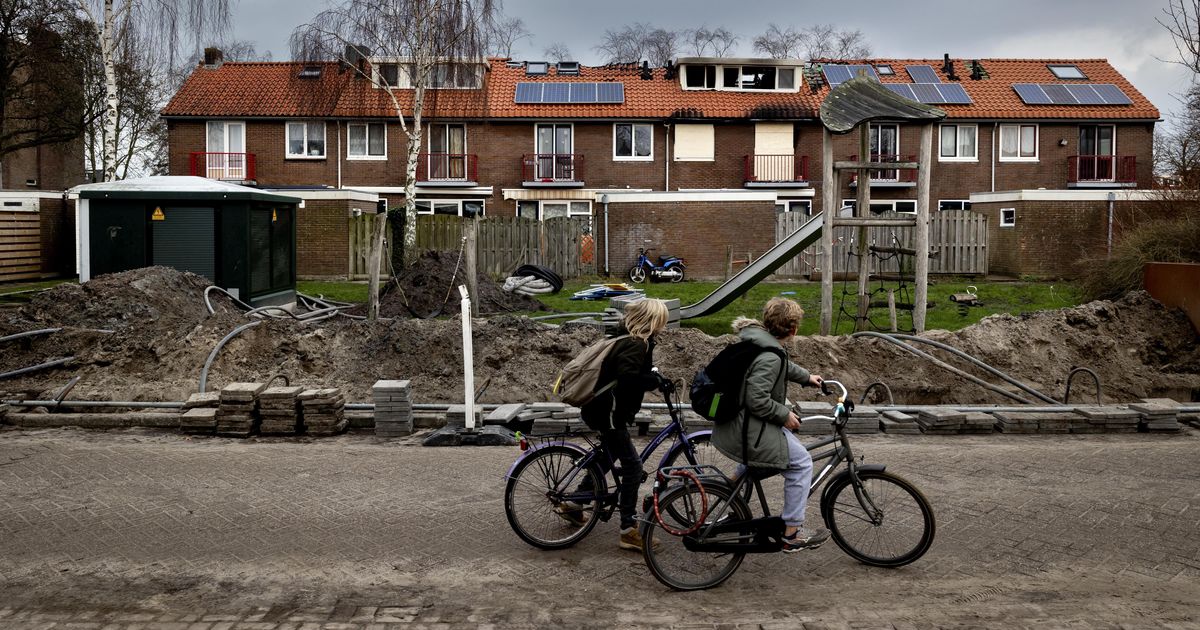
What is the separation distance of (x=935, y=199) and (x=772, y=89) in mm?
7796

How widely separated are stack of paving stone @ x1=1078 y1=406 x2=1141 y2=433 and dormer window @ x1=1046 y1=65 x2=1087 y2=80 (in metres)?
36.5

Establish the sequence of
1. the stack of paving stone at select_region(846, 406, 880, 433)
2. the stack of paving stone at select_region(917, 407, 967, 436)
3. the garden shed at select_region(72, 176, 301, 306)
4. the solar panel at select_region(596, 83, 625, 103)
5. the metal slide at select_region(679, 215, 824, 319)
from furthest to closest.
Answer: the solar panel at select_region(596, 83, 625, 103) → the garden shed at select_region(72, 176, 301, 306) → the metal slide at select_region(679, 215, 824, 319) → the stack of paving stone at select_region(917, 407, 967, 436) → the stack of paving stone at select_region(846, 406, 880, 433)

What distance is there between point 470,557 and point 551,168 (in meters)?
33.7

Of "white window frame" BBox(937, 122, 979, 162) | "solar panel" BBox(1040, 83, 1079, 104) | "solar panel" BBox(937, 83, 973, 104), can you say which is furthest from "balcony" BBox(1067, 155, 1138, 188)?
"solar panel" BBox(937, 83, 973, 104)

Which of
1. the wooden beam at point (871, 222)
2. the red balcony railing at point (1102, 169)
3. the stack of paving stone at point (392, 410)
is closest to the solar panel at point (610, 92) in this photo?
the red balcony railing at point (1102, 169)

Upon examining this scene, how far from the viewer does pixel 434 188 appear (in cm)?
3938

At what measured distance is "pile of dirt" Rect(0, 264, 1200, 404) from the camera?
12.4 metres

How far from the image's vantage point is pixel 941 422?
1063 centimetres

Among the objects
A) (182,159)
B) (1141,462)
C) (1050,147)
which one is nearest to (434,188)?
(182,159)

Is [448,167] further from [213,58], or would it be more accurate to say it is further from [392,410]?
[392,410]

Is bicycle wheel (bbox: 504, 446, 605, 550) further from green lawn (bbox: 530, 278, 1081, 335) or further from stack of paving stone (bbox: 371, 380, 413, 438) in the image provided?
green lawn (bbox: 530, 278, 1081, 335)

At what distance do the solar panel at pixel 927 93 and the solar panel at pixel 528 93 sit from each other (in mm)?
14913

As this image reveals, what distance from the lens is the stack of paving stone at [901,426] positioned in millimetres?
10641

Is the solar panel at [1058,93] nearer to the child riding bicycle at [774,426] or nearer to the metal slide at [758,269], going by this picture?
the metal slide at [758,269]
